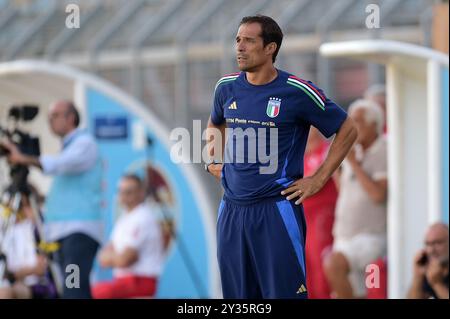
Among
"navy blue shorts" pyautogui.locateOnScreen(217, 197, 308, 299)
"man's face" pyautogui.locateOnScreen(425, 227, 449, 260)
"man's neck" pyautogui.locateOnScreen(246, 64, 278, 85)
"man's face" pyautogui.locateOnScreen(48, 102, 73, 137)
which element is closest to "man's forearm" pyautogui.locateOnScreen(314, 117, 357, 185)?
"navy blue shorts" pyautogui.locateOnScreen(217, 197, 308, 299)

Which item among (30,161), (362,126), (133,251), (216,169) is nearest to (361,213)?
(362,126)

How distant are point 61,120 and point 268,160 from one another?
3835 millimetres

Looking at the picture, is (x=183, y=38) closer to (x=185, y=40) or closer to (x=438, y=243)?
(x=185, y=40)

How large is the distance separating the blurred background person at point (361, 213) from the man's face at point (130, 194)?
1.54 metres

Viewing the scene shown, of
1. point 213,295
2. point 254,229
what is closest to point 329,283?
point 213,295

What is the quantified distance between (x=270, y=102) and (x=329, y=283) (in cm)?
388

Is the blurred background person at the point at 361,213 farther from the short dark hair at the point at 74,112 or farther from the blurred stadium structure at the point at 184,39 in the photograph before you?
the short dark hair at the point at 74,112

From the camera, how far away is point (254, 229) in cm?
495

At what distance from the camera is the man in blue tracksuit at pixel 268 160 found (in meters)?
4.88

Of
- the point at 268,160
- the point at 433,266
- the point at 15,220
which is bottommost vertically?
the point at 433,266

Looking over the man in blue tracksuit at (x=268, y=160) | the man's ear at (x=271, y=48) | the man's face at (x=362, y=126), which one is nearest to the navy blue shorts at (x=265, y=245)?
the man in blue tracksuit at (x=268, y=160)

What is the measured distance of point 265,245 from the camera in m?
4.96

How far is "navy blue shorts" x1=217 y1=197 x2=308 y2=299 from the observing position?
4.94 metres

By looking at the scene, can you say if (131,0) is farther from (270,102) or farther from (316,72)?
(270,102)
